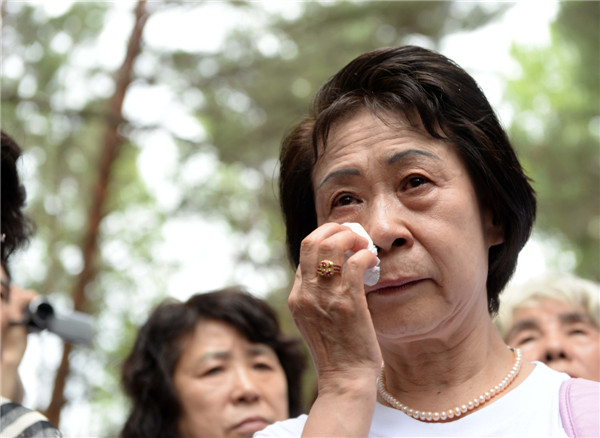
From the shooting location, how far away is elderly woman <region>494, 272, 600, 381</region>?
323cm

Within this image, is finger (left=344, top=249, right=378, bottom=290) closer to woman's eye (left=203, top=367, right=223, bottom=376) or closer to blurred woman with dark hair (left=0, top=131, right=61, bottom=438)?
blurred woman with dark hair (left=0, top=131, right=61, bottom=438)

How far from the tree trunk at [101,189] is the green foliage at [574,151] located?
537cm

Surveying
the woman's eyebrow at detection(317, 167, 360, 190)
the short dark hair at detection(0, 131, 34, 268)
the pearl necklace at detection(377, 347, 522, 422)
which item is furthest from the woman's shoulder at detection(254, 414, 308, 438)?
the short dark hair at detection(0, 131, 34, 268)

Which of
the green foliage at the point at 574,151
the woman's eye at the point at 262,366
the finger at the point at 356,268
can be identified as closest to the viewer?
the finger at the point at 356,268

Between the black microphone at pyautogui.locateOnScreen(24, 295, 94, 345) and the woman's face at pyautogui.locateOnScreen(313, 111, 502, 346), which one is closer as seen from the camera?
the woman's face at pyautogui.locateOnScreen(313, 111, 502, 346)

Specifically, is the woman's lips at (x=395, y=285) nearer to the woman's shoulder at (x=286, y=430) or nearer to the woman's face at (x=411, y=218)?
the woman's face at (x=411, y=218)

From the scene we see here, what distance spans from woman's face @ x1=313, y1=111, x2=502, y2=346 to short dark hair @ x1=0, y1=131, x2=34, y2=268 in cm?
117

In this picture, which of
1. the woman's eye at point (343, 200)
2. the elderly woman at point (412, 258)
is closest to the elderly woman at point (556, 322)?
the elderly woman at point (412, 258)

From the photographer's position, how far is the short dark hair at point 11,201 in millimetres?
2551

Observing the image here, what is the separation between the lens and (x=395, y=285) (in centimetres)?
189

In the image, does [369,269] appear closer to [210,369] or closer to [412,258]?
[412,258]

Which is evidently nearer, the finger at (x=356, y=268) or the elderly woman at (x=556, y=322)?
the finger at (x=356, y=268)

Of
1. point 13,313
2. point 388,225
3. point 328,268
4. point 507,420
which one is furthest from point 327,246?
point 13,313

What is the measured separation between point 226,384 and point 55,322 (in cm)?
89
